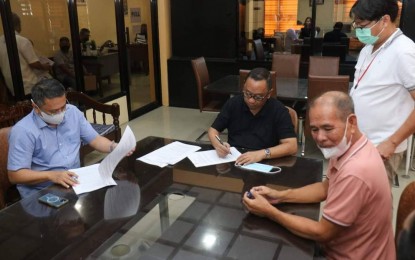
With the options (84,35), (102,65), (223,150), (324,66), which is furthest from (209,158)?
(102,65)

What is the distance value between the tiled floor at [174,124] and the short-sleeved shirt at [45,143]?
2470 mm

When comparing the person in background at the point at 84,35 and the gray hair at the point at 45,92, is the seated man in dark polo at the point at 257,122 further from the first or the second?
the person in background at the point at 84,35

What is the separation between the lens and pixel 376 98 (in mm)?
1938

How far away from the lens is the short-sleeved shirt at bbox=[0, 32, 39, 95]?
12.1 feet

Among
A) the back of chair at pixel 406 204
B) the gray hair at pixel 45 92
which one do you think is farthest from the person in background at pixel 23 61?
the back of chair at pixel 406 204

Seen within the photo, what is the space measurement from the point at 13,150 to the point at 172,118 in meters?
3.78

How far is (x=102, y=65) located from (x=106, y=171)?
370 cm

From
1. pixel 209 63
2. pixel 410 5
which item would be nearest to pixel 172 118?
pixel 209 63

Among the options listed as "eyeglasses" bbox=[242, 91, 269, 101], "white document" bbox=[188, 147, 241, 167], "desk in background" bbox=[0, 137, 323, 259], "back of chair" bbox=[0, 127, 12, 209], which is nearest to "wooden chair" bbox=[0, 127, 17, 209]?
"back of chair" bbox=[0, 127, 12, 209]

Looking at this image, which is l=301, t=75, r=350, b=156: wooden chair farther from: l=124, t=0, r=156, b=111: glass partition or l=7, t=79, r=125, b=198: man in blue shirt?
l=124, t=0, r=156, b=111: glass partition

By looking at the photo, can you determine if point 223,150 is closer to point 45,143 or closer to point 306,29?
point 45,143

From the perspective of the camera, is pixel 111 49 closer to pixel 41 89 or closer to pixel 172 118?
pixel 172 118

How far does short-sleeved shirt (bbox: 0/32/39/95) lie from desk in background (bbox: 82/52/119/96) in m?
0.81

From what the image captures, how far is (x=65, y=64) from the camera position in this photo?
443 cm
